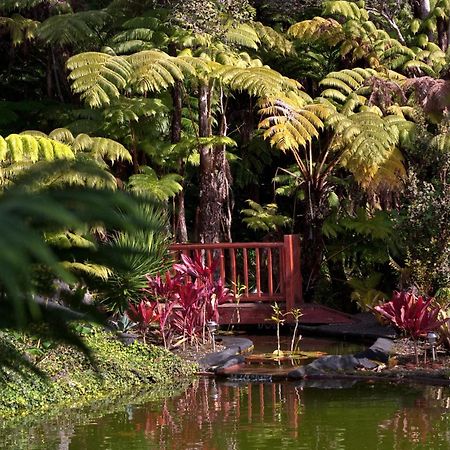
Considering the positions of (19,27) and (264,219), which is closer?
(264,219)

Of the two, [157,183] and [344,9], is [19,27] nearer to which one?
[157,183]

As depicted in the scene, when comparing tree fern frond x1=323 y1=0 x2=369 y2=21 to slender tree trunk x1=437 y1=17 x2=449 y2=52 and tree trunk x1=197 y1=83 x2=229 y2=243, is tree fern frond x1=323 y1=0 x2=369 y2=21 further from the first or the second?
tree trunk x1=197 y1=83 x2=229 y2=243

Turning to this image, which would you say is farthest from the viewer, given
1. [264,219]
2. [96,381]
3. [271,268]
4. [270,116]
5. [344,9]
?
[344,9]

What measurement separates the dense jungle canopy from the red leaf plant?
247 centimetres

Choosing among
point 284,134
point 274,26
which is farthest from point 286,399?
point 274,26

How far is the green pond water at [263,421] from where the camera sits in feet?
19.9

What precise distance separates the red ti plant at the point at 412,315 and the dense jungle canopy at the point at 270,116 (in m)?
1.28

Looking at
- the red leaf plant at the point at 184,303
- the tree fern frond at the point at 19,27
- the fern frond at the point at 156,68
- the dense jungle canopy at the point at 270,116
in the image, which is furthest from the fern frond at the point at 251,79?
the red leaf plant at the point at 184,303

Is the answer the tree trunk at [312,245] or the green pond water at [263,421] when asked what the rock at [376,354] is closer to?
the green pond water at [263,421]

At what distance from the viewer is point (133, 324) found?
9250mm

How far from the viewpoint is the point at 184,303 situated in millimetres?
9711

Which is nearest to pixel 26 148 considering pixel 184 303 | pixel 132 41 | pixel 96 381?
pixel 184 303

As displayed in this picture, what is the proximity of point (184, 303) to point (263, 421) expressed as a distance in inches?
121

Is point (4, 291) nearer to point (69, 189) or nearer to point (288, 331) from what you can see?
point (69, 189)
